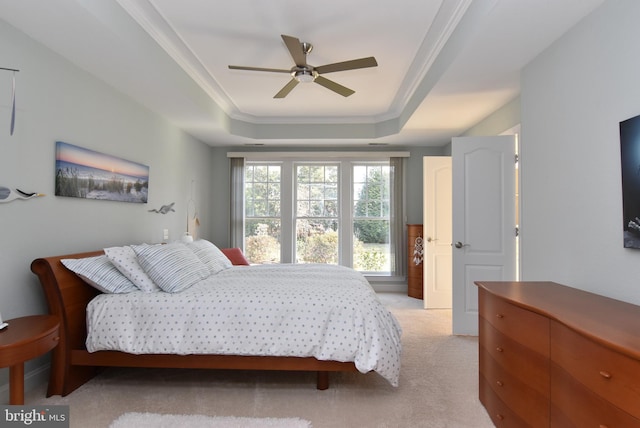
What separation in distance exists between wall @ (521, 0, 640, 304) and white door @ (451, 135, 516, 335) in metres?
0.82

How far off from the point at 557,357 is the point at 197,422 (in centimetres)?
188

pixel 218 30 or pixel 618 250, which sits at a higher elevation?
pixel 218 30

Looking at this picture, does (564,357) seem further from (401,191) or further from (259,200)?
(259,200)

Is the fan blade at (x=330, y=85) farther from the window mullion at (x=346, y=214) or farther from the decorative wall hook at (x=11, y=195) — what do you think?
the window mullion at (x=346, y=214)

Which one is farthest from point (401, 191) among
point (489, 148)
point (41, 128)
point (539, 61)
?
point (41, 128)

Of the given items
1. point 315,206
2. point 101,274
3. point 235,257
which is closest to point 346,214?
point 315,206

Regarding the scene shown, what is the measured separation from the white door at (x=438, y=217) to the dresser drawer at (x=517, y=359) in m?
2.57

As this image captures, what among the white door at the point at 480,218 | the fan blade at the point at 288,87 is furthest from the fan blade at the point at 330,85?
the white door at the point at 480,218

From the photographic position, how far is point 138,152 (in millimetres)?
3553

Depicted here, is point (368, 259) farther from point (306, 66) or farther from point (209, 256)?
point (306, 66)

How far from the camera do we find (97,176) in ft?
9.66

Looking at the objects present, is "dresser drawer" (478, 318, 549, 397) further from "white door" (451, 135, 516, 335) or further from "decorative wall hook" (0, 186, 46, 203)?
"decorative wall hook" (0, 186, 46, 203)

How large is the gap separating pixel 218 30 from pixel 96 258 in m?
1.96

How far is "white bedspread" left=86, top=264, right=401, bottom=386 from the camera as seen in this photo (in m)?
2.24
